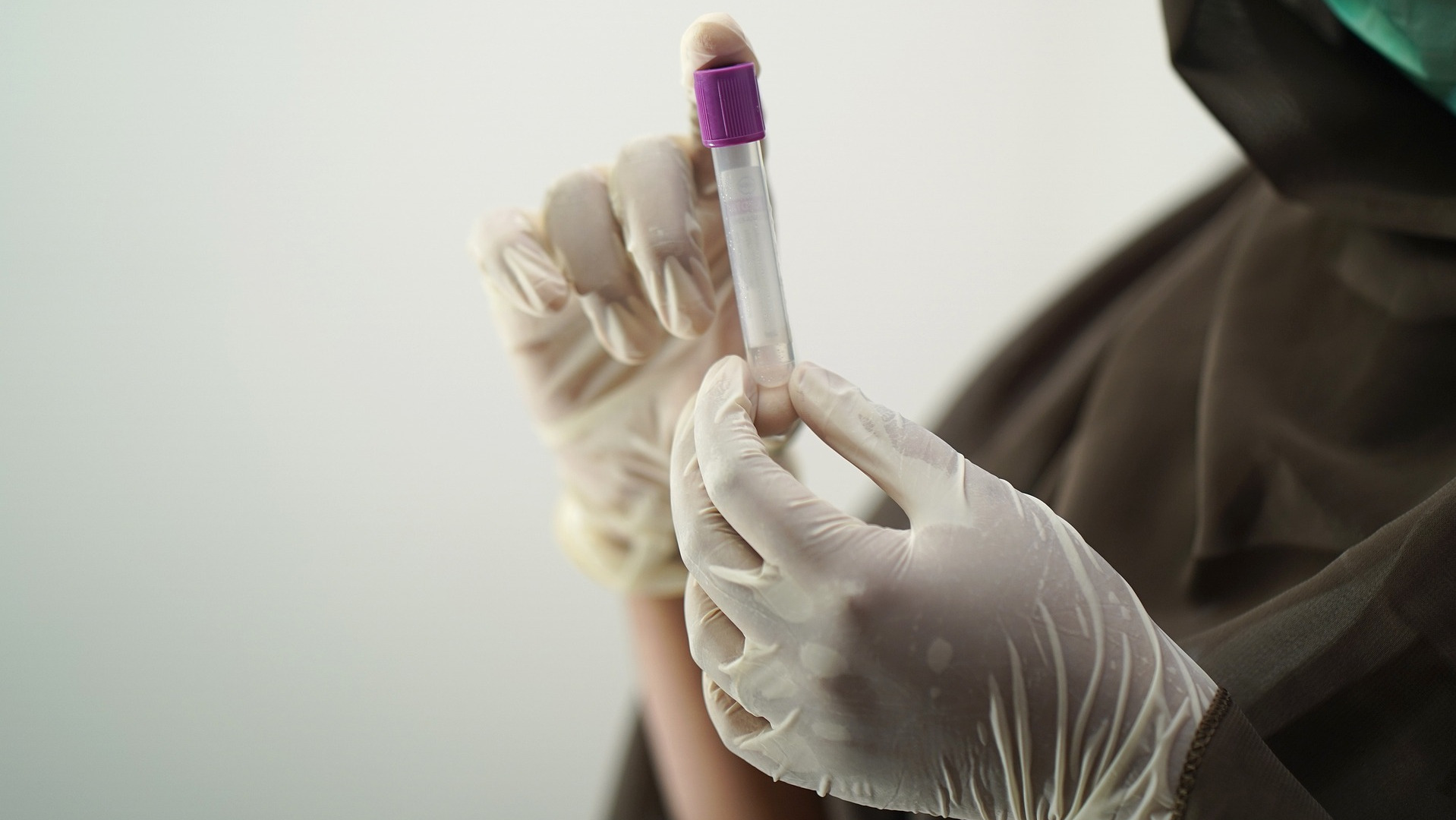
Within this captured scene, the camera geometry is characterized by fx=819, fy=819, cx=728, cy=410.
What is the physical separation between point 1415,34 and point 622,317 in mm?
638

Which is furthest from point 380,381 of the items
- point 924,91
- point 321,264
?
point 924,91

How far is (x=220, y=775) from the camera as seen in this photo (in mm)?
1062

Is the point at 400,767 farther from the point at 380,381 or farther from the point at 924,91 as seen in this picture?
the point at 924,91

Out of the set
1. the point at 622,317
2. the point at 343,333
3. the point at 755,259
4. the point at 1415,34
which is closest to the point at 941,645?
the point at 755,259

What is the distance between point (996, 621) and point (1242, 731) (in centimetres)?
15

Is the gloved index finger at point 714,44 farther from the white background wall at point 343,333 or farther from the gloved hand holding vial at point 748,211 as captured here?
the white background wall at point 343,333

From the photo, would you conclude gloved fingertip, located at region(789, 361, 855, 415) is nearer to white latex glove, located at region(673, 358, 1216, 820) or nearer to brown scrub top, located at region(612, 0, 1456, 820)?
white latex glove, located at region(673, 358, 1216, 820)

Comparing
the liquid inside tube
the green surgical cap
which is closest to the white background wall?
the liquid inside tube

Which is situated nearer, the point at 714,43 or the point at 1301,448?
the point at 714,43

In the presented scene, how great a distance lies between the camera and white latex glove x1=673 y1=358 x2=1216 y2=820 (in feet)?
1.57

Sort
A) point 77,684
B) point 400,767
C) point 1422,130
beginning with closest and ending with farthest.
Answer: point 1422,130 → point 77,684 → point 400,767

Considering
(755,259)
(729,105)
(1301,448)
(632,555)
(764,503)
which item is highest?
(729,105)

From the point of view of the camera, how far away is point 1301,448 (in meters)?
0.66

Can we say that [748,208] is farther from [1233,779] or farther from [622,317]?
[1233,779]
